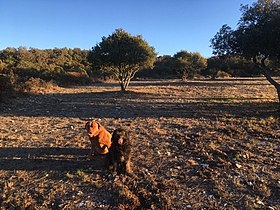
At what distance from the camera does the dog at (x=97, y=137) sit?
6195 mm

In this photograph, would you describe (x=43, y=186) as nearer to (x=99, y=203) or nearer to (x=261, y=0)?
(x=99, y=203)

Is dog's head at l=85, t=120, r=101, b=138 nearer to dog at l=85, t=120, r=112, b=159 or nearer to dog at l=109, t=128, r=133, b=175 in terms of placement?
dog at l=85, t=120, r=112, b=159

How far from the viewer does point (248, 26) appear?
13344 mm

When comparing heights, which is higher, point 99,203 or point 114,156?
point 114,156

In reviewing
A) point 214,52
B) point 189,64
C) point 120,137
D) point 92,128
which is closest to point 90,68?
point 189,64

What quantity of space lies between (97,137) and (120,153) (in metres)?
0.90

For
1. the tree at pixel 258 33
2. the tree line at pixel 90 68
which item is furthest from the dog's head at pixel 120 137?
the tree line at pixel 90 68

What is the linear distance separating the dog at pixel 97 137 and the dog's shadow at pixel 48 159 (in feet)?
0.81

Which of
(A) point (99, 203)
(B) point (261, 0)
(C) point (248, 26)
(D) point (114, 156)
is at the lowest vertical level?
(A) point (99, 203)

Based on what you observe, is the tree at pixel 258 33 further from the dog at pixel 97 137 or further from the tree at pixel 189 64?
the tree at pixel 189 64

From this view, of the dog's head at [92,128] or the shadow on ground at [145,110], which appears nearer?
the dog's head at [92,128]

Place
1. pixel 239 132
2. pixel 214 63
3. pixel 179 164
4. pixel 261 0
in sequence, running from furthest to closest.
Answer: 1. pixel 214 63
2. pixel 261 0
3. pixel 239 132
4. pixel 179 164

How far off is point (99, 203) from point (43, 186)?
1318 millimetres

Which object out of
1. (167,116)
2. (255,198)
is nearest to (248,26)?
(167,116)
